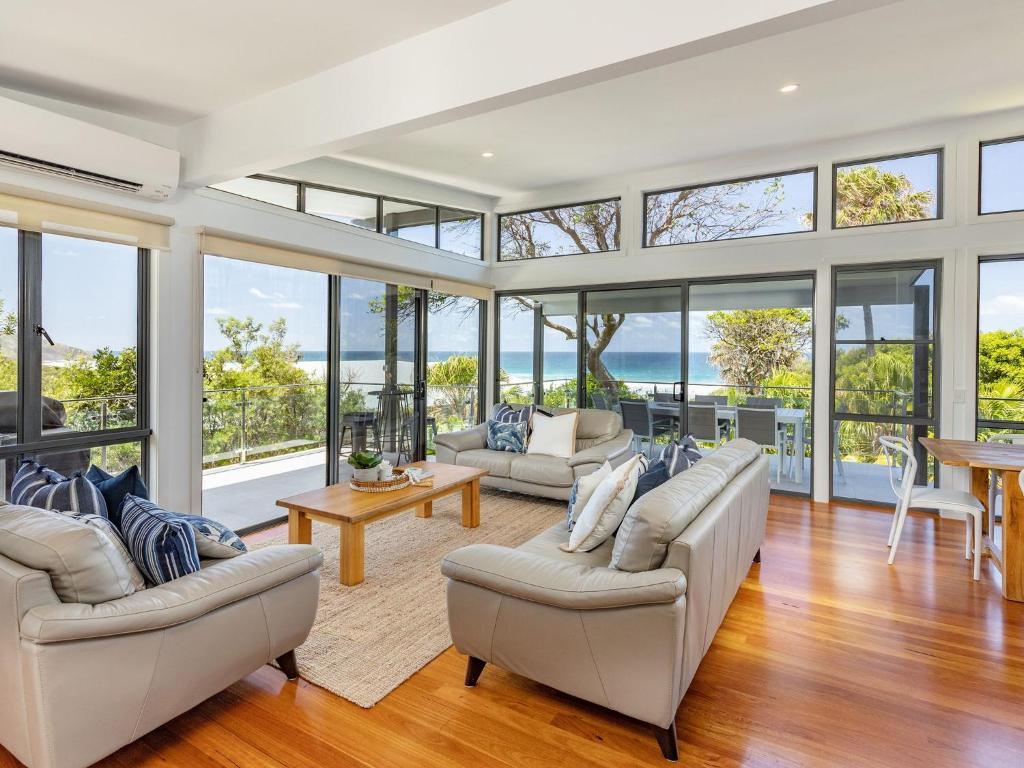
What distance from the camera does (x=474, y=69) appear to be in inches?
98.2

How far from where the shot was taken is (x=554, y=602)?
1.87 metres

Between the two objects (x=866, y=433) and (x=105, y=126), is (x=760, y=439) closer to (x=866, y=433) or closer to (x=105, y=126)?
(x=866, y=433)

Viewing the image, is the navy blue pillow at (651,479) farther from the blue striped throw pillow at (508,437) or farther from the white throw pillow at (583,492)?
the blue striped throw pillow at (508,437)

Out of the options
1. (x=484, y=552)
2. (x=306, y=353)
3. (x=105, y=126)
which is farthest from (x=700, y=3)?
(x=306, y=353)

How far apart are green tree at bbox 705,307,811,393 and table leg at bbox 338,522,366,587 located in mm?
3852

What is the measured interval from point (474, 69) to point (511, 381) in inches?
173

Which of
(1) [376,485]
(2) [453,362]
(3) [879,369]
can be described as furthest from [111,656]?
(3) [879,369]

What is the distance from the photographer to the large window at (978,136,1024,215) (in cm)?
428

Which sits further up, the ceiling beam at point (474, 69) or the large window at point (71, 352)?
the ceiling beam at point (474, 69)

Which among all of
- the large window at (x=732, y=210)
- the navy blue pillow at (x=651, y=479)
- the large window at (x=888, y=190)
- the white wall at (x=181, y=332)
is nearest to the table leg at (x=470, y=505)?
the navy blue pillow at (x=651, y=479)

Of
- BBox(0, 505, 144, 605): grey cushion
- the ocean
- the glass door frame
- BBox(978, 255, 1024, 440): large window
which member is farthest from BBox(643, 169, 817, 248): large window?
BBox(0, 505, 144, 605): grey cushion

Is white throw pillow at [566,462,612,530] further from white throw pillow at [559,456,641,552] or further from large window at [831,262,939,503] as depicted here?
large window at [831,262,939,503]

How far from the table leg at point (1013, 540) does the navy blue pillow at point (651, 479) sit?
190 cm

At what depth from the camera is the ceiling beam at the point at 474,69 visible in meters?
1.97
